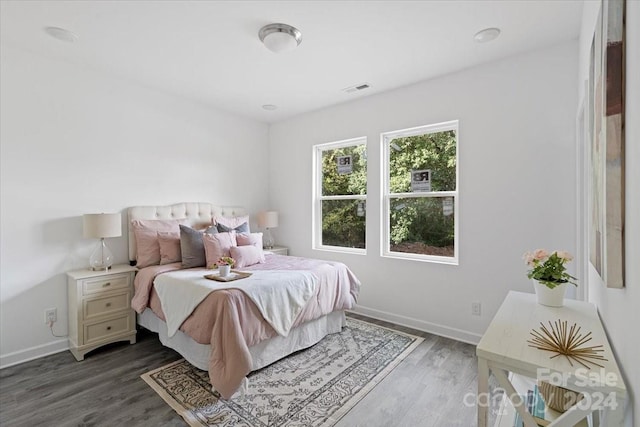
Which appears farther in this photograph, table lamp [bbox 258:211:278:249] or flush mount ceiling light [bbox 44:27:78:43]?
table lamp [bbox 258:211:278:249]

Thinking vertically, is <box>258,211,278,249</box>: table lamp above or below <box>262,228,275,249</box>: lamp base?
above

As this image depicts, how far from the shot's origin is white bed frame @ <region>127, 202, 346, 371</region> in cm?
243

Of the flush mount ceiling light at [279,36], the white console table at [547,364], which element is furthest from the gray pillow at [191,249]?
the white console table at [547,364]

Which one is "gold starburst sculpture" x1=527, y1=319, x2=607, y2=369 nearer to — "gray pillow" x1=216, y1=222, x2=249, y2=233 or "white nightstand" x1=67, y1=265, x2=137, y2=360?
"gray pillow" x1=216, y1=222, x2=249, y2=233

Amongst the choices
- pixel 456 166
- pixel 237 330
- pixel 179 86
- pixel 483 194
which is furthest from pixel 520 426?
pixel 179 86

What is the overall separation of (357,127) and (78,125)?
9.85 feet

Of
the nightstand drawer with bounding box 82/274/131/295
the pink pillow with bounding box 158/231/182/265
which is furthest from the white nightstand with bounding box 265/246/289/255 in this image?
the nightstand drawer with bounding box 82/274/131/295

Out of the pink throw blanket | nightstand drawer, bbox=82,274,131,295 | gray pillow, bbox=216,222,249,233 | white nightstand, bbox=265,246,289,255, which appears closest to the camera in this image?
the pink throw blanket

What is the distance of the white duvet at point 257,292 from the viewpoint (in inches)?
92.9

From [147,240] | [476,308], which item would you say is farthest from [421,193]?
[147,240]

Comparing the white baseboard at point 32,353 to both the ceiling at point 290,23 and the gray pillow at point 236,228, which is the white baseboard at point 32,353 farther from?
the ceiling at point 290,23

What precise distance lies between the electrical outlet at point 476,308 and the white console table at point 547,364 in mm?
1410

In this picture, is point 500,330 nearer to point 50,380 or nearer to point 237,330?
point 237,330

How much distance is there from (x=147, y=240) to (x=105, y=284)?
1.82 ft
